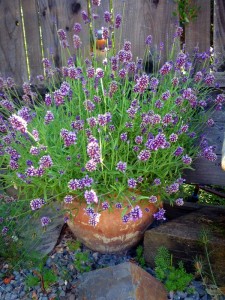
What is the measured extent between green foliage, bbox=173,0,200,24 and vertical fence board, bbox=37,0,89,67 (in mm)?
767

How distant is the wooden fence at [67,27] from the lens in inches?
126

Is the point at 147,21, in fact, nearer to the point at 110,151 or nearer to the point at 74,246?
the point at 110,151

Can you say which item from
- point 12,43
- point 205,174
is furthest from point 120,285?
point 12,43

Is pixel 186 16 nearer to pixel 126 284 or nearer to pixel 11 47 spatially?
pixel 11 47

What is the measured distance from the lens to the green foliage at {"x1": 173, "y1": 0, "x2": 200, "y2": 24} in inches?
124

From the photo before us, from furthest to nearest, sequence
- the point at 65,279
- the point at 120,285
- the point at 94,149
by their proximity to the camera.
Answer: the point at 65,279 < the point at 120,285 < the point at 94,149

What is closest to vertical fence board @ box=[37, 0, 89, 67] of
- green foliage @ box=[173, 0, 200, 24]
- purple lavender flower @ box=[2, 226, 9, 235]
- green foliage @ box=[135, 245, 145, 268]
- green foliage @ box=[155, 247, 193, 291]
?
green foliage @ box=[173, 0, 200, 24]

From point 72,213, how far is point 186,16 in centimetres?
162

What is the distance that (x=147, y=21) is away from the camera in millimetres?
3344

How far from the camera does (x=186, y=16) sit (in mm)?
3178

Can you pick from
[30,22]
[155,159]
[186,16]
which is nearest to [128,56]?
[155,159]

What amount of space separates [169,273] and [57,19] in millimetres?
2187

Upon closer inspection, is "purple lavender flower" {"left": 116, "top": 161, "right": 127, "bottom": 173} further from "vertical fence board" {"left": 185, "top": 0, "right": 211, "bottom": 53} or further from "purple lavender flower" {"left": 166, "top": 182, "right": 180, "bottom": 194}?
"vertical fence board" {"left": 185, "top": 0, "right": 211, "bottom": 53}

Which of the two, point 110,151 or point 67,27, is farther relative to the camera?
point 67,27
